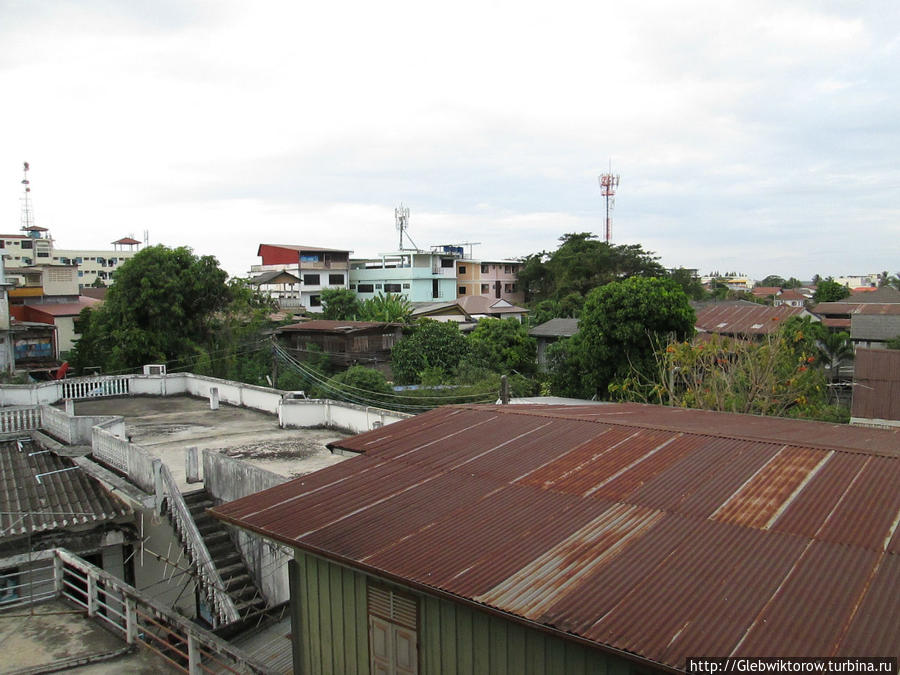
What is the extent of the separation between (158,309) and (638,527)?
26336mm

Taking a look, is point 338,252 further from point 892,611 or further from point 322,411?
point 892,611

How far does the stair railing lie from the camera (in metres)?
9.82

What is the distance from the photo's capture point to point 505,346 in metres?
33.3

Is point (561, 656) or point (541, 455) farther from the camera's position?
point (541, 455)

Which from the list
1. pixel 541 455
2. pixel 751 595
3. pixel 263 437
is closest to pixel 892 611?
pixel 751 595

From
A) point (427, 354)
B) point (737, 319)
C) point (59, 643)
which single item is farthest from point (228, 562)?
point (737, 319)

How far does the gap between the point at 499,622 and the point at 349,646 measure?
5.98 feet

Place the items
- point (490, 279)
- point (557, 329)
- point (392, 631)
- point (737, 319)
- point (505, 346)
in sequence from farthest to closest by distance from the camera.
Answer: point (490, 279) → point (737, 319) → point (557, 329) → point (505, 346) → point (392, 631)

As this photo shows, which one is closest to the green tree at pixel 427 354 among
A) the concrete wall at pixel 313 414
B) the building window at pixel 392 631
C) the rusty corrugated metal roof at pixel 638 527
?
the concrete wall at pixel 313 414

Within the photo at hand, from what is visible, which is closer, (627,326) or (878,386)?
(878,386)

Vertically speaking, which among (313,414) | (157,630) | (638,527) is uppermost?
(638,527)

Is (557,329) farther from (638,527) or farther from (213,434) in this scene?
(638,527)

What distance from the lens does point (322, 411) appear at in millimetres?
16625

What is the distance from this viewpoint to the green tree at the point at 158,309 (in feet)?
88.6
